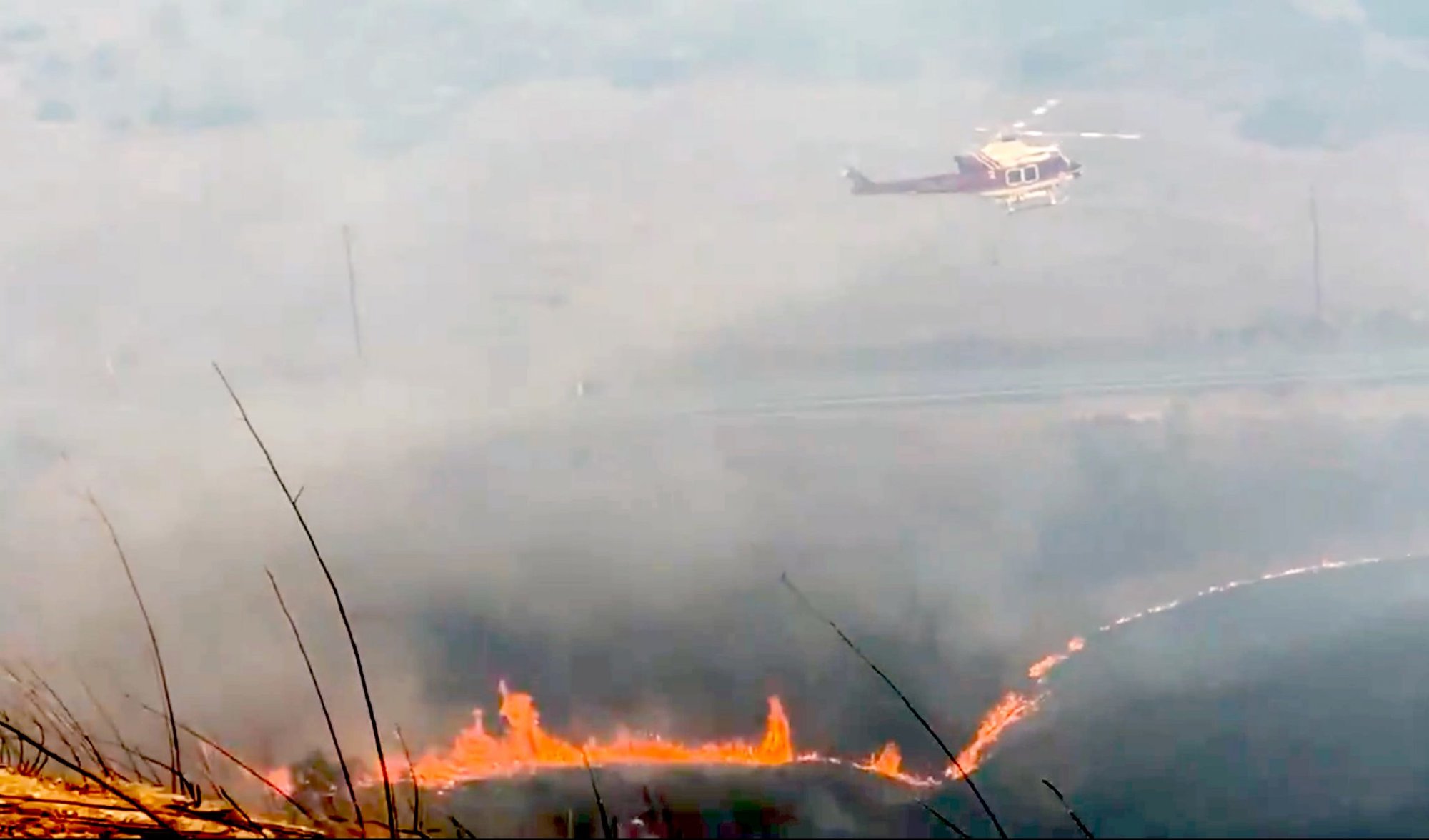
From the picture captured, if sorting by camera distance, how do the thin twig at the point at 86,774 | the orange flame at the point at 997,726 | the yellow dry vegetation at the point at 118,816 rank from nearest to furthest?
1. the thin twig at the point at 86,774
2. the yellow dry vegetation at the point at 118,816
3. the orange flame at the point at 997,726

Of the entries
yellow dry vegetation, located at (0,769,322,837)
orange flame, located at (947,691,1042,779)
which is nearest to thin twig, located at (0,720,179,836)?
yellow dry vegetation, located at (0,769,322,837)

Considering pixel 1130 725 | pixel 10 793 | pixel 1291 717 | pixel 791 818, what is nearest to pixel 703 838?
pixel 10 793

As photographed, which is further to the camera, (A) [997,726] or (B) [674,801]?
(A) [997,726]

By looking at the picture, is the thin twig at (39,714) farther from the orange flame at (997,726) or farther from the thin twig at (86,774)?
the orange flame at (997,726)

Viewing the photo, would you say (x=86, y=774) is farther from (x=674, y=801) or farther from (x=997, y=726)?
(x=997, y=726)

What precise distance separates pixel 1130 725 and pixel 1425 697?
1.31 metres

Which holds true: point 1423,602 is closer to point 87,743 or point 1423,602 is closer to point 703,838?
point 703,838

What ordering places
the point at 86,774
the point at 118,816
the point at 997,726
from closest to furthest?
1. the point at 86,774
2. the point at 118,816
3. the point at 997,726

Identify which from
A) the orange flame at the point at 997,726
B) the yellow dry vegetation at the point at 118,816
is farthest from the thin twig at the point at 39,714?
the orange flame at the point at 997,726

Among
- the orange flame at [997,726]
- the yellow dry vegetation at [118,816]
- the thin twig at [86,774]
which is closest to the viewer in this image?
the thin twig at [86,774]

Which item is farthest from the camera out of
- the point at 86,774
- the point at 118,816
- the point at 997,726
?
the point at 997,726

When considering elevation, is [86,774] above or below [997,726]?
above

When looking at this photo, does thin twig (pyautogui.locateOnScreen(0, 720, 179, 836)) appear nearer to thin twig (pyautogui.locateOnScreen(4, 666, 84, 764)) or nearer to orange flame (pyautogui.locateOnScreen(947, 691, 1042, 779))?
thin twig (pyautogui.locateOnScreen(4, 666, 84, 764))

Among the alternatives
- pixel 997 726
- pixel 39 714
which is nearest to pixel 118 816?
pixel 39 714
